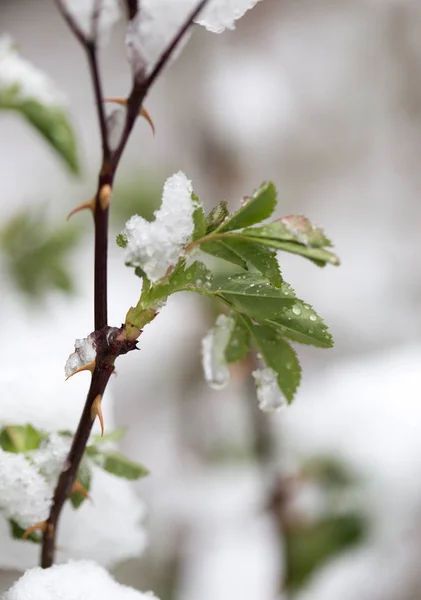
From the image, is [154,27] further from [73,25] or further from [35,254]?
[35,254]

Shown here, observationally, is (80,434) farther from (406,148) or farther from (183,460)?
(406,148)

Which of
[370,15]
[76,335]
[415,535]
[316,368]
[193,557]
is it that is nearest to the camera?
[76,335]

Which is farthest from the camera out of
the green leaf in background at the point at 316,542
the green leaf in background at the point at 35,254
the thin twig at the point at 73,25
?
the green leaf in background at the point at 316,542

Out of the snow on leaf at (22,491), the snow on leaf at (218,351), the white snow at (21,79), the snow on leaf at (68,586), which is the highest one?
the white snow at (21,79)

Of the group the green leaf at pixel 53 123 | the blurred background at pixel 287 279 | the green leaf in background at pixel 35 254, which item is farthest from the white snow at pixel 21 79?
the green leaf in background at pixel 35 254

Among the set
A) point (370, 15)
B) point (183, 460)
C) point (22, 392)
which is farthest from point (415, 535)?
point (370, 15)

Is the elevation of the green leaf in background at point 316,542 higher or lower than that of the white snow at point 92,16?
lower

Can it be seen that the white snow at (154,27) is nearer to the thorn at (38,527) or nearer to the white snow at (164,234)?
the white snow at (164,234)
